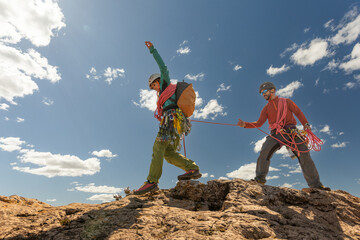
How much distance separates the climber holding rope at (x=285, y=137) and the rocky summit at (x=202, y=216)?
86 centimetres

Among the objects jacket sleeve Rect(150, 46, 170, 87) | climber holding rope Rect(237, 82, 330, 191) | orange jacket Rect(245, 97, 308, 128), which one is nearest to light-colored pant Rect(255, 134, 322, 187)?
climber holding rope Rect(237, 82, 330, 191)

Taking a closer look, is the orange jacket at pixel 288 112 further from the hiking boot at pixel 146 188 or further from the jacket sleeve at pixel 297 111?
the hiking boot at pixel 146 188

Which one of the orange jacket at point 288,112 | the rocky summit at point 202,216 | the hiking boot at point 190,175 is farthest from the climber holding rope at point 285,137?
the hiking boot at point 190,175

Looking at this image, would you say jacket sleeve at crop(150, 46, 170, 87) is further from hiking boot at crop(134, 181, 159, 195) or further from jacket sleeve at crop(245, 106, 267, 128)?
jacket sleeve at crop(245, 106, 267, 128)

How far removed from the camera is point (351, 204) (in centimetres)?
452

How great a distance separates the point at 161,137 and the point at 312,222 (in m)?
3.16

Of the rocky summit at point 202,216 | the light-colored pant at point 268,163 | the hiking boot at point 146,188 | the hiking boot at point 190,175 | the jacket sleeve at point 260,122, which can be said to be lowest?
the rocky summit at point 202,216

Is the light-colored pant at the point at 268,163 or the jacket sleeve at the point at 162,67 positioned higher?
the jacket sleeve at the point at 162,67

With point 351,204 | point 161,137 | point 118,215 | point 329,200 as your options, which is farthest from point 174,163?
point 351,204

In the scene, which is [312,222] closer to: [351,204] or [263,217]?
[263,217]

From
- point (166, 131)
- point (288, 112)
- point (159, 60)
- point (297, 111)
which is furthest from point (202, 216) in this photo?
point (297, 111)

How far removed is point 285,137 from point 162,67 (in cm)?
A: 366

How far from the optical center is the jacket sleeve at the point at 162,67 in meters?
5.00

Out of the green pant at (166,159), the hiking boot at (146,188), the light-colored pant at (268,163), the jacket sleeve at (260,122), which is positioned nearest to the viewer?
the hiking boot at (146,188)
